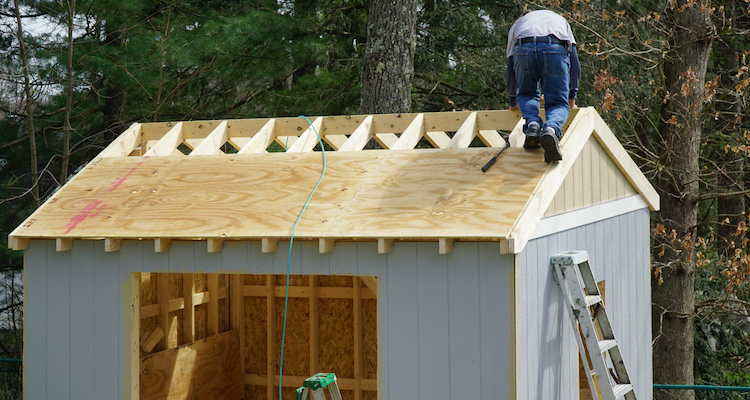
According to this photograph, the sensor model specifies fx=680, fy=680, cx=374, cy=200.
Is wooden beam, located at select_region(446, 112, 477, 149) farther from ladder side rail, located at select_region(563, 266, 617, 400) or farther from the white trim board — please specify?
ladder side rail, located at select_region(563, 266, 617, 400)

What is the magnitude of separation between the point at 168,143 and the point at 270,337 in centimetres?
265

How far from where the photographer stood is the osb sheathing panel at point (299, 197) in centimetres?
455

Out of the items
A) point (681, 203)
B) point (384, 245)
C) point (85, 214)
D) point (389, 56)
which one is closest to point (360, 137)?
point (384, 245)

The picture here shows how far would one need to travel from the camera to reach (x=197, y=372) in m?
7.39

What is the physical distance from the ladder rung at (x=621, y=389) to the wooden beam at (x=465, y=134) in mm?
2121

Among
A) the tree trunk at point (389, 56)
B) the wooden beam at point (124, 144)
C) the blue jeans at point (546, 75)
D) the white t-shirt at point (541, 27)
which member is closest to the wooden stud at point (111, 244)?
the wooden beam at point (124, 144)

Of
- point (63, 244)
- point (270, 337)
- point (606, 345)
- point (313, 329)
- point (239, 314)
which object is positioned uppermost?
point (63, 244)

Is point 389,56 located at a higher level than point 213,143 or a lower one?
higher

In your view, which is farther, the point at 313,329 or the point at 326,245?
the point at 313,329

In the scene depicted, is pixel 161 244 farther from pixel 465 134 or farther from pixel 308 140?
pixel 465 134

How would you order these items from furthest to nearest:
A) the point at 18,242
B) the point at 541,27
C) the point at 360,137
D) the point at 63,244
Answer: the point at 360,137 → the point at 18,242 → the point at 63,244 → the point at 541,27

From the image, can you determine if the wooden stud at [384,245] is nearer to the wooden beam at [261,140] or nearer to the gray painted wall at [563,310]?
the gray painted wall at [563,310]

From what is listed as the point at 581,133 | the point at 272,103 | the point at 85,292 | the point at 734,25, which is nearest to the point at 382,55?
the point at 272,103

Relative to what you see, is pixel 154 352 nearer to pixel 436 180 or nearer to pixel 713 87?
pixel 436 180
